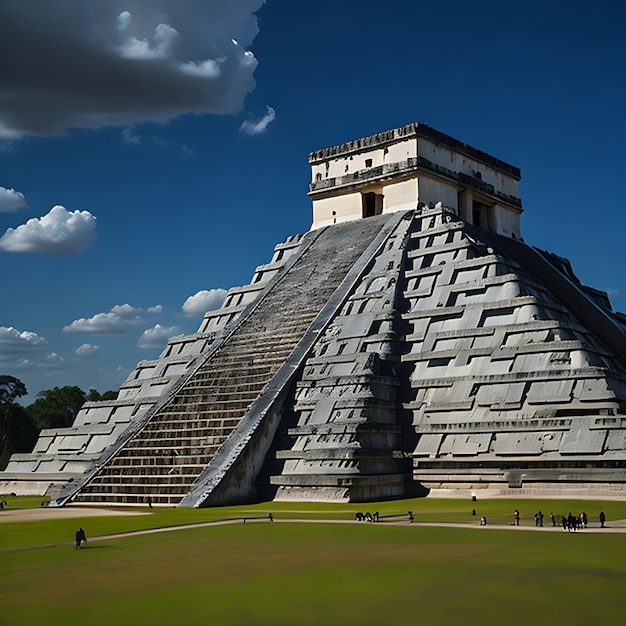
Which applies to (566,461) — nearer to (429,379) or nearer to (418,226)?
(429,379)

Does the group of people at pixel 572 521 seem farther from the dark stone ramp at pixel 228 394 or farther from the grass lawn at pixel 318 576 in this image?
the dark stone ramp at pixel 228 394

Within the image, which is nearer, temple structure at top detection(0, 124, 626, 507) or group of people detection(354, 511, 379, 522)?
group of people detection(354, 511, 379, 522)

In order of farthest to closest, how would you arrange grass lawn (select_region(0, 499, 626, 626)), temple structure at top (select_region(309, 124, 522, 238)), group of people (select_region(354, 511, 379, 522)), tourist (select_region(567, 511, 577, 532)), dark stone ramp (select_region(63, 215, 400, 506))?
temple structure at top (select_region(309, 124, 522, 238)), dark stone ramp (select_region(63, 215, 400, 506)), group of people (select_region(354, 511, 379, 522)), tourist (select_region(567, 511, 577, 532)), grass lawn (select_region(0, 499, 626, 626))

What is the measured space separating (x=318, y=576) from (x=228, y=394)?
49.8 feet

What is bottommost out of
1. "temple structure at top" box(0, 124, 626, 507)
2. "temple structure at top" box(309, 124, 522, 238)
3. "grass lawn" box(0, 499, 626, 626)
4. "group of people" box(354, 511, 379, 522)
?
"grass lawn" box(0, 499, 626, 626)

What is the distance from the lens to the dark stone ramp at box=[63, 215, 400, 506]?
21.8 m

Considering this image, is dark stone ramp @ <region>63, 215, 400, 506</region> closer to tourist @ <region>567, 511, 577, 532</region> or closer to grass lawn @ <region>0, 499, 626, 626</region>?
grass lawn @ <region>0, 499, 626, 626</region>

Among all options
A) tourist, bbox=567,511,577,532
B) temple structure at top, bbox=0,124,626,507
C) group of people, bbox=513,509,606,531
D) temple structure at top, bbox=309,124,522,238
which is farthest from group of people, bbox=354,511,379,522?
temple structure at top, bbox=309,124,522,238

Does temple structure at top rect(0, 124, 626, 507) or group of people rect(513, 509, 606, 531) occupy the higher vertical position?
temple structure at top rect(0, 124, 626, 507)

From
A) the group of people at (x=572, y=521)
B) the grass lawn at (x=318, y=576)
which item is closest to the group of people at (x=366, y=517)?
the grass lawn at (x=318, y=576)

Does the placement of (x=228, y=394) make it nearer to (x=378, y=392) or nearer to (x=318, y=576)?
(x=378, y=392)

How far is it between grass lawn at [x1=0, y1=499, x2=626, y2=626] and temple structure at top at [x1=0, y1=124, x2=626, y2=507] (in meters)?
4.41

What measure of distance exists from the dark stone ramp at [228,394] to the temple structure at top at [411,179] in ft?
6.00

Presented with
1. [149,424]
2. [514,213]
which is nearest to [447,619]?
[149,424]
